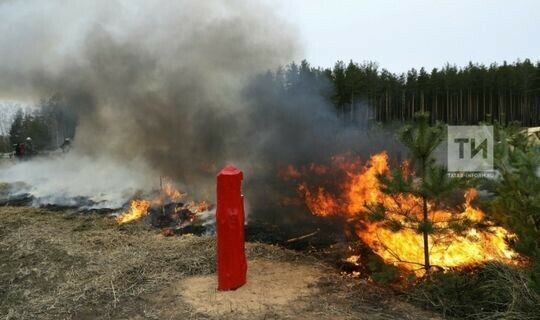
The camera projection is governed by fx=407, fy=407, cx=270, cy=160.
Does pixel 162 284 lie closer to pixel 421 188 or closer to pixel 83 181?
pixel 421 188

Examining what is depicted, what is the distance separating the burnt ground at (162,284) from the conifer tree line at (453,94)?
40512 millimetres

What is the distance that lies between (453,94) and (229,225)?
171 ft

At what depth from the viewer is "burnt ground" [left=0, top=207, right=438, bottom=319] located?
A: 5.38m

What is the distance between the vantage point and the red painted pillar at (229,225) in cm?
580

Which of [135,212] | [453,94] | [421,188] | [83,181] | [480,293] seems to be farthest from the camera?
[453,94]

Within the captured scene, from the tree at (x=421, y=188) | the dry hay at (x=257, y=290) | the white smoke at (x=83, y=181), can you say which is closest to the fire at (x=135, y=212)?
the white smoke at (x=83, y=181)

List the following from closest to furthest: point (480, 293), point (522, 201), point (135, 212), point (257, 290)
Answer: point (522, 201), point (480, 293), point (257, 290), point (135, 212)

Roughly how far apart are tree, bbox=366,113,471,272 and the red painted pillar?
1.97 meters

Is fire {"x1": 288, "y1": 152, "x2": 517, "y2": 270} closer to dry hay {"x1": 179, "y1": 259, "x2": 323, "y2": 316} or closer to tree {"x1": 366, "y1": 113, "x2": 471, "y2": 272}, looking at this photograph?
tree {"x1": 366, "y1": 113, "x2": 471, "y2": 272}

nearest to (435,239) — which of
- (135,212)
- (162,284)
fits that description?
(162,284)

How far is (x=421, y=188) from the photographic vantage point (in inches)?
225

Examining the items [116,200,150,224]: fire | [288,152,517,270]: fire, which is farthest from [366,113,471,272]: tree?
[116,200,150,224]: fire

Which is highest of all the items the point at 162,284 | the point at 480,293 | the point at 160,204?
the point at 160,204

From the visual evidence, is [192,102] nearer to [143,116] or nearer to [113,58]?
[143,116]
